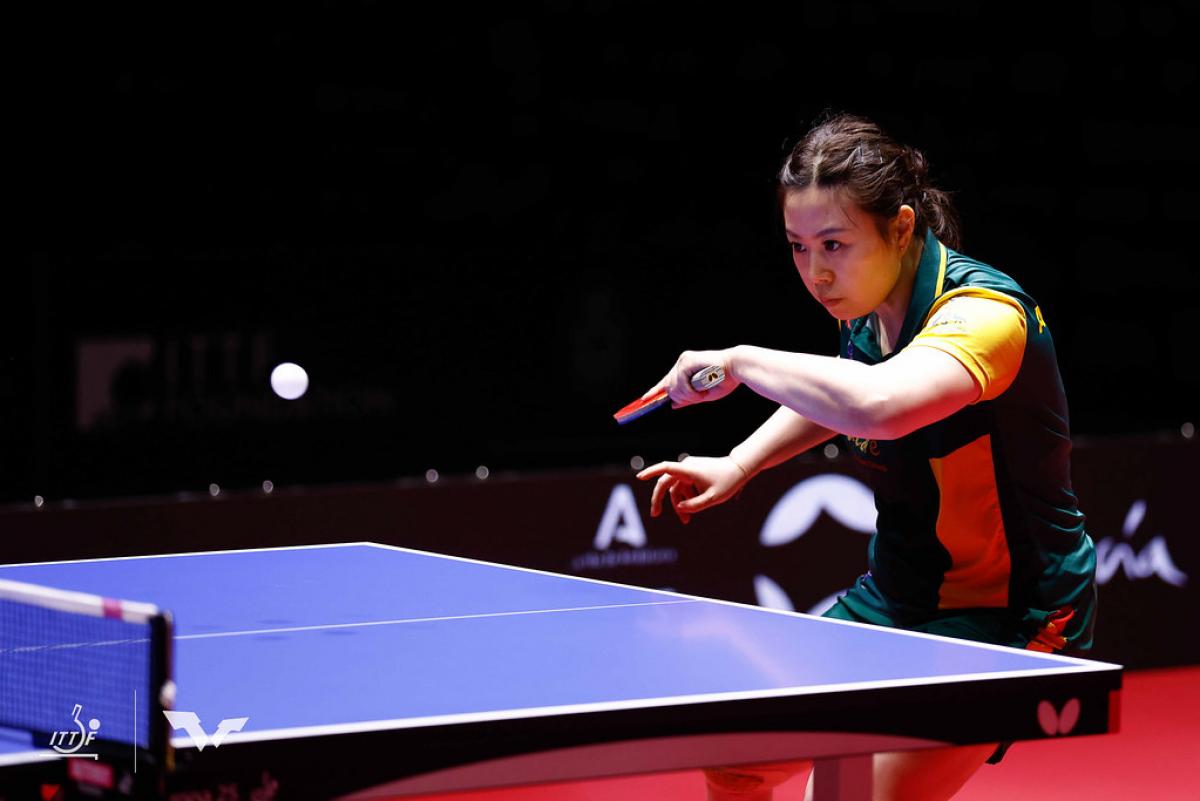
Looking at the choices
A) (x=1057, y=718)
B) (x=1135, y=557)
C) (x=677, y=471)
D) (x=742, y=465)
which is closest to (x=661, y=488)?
(x=677, y=471)

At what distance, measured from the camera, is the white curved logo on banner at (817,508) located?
5.53m

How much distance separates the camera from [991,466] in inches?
107

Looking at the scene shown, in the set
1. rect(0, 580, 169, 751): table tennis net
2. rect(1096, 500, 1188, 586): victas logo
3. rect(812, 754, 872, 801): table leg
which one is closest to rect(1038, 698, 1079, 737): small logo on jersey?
rect(812, 754, 872, 801): table leg

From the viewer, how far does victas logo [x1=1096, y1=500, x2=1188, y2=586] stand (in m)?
5.82

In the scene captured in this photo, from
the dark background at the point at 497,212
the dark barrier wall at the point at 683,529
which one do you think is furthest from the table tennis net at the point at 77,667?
the dark background at the point at 497,212

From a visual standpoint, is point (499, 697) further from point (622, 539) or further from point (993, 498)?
point (622, 539)

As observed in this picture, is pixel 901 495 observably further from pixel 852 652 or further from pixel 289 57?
pixel 289 57

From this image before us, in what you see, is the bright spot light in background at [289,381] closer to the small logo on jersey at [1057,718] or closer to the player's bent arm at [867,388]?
the player's bent arm at [867,388]

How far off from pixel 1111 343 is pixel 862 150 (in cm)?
438

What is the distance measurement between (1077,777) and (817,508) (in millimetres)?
1174

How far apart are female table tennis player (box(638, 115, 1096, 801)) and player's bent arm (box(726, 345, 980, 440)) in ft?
0.18

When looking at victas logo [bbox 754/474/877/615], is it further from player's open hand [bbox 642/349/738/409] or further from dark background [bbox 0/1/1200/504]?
player's open hand [bbox 642/349/738/409]

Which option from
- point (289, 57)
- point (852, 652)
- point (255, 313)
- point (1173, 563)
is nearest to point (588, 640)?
point (852, 652)

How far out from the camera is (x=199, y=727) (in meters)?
1.92
